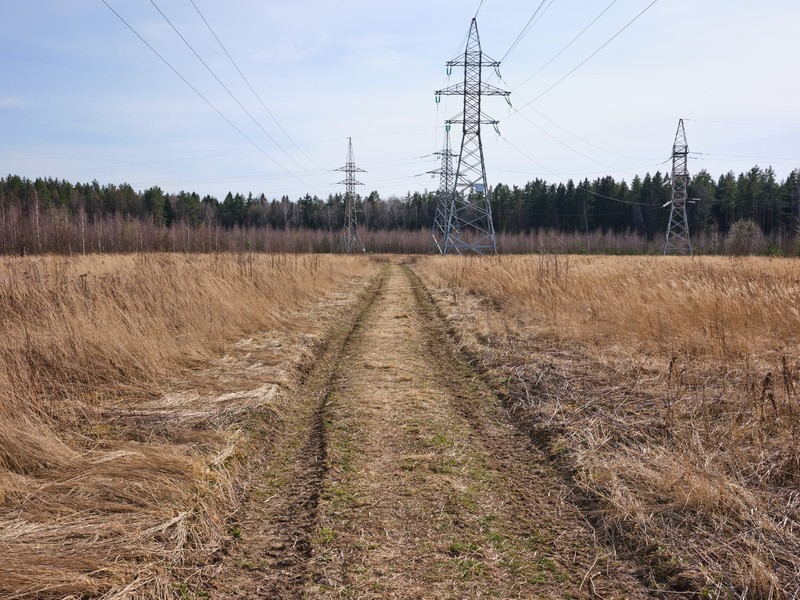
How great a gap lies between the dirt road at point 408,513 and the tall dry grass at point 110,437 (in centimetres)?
34

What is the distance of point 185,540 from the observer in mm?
2836

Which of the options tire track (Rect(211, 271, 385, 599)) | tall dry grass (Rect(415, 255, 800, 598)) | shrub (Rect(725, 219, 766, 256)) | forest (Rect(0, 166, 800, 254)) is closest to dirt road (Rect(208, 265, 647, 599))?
tire track (Rect(211, 271, 385, 599))

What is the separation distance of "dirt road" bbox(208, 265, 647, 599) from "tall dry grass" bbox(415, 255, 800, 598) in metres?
0.30

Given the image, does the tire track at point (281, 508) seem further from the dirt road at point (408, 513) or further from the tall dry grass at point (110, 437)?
the tall dry grass at point (110, 437)

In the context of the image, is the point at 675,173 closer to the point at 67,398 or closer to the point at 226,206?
the point at 67,398

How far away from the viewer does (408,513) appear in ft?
10.4

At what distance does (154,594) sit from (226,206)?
101 m

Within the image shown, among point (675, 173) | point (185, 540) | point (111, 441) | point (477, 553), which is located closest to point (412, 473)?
point (477, 553)

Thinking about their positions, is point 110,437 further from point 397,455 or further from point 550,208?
point 550,208

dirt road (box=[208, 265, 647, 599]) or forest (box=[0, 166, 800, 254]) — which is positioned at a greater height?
forest (box=[0, 166, 800, 254])

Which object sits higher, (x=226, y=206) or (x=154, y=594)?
(x=226, y=206)

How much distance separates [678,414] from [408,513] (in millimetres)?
2649

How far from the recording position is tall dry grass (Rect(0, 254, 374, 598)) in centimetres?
257

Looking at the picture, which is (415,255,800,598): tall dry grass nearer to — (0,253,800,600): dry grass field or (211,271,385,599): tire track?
(0,253,800,600): dry grass field
